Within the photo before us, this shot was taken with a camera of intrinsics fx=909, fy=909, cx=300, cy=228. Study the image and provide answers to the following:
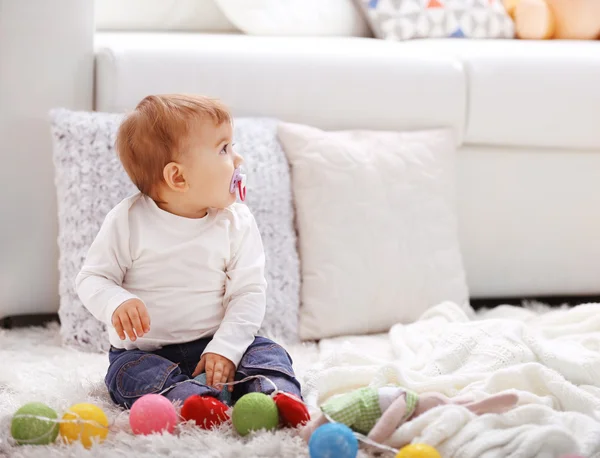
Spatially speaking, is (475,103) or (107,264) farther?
(475,103)

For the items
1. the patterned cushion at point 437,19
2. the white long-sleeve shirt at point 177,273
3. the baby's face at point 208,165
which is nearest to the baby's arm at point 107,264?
the white long-sleeve shirt at point 177,273

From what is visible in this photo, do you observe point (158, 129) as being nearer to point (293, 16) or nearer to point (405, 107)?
point (405, 107)

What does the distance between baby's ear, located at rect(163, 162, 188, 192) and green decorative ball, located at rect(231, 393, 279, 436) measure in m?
0.34

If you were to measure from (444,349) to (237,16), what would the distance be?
98 centimetres

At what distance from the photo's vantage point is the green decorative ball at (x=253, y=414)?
118cm

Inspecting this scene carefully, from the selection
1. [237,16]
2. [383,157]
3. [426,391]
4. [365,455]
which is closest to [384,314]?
[383,157]

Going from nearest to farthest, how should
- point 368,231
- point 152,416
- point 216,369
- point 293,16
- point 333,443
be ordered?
point 333,443 < point 152,416 < point 216,369 < point 368,231 < point 293,16

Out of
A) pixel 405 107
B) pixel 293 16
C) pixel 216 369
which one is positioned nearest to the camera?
pixel 216 369

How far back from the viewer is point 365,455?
44.3 inches

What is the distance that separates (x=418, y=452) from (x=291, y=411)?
8.0 inches

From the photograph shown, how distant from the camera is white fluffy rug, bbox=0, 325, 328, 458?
112 cm

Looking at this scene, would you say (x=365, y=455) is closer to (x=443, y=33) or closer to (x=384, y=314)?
(x=384, y=314)

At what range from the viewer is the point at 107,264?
134 cm

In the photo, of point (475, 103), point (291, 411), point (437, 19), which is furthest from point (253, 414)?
point (437, 19)
